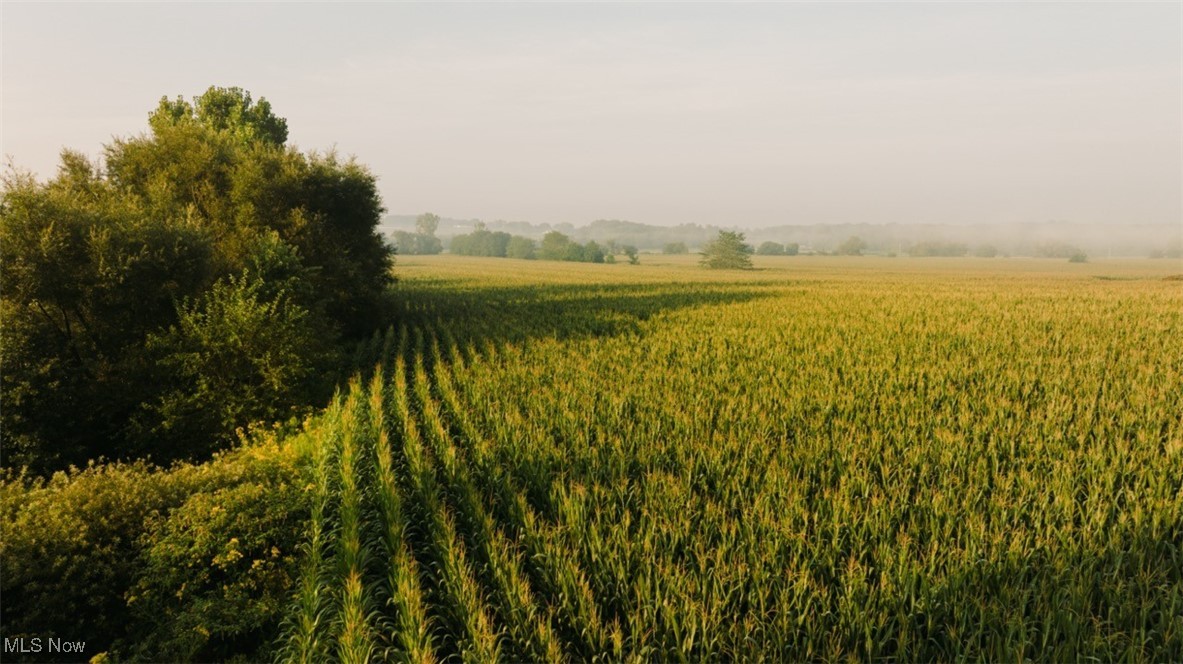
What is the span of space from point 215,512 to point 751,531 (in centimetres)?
624

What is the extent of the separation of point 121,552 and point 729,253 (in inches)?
3821

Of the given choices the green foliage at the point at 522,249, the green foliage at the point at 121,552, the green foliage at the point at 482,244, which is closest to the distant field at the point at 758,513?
the green foliage at the point at 121,552

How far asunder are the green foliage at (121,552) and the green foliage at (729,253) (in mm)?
93630

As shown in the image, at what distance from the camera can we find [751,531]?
5.38 meters

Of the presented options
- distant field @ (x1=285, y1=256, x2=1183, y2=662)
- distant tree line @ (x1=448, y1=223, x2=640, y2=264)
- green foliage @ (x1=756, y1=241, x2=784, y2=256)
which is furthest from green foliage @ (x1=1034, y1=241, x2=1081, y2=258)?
distant field @ (x1=285, y1=256, x2=1183, y2=662)

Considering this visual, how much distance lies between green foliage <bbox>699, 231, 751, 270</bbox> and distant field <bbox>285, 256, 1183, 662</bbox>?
83.7 meters

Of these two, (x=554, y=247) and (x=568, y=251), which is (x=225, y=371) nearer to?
(x=568, y=251)

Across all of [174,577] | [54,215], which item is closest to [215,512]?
[174,577]

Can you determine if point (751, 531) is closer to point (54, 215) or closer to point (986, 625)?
point (986, 625)

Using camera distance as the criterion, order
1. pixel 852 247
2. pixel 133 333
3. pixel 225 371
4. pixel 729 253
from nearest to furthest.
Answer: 1. pixel 225 371
2. pixel 133 333
3. pixel 729 253
4. pixel 852 247

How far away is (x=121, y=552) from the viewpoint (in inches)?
258

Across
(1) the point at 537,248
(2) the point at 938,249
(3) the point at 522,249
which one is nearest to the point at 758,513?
(3) the point at 522,249

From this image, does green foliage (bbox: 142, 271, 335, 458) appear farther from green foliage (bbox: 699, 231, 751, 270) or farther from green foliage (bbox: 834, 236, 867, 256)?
green foliage (bbox: 834, 236, 867, 256)

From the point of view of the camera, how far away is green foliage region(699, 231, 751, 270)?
9562 centimetres
